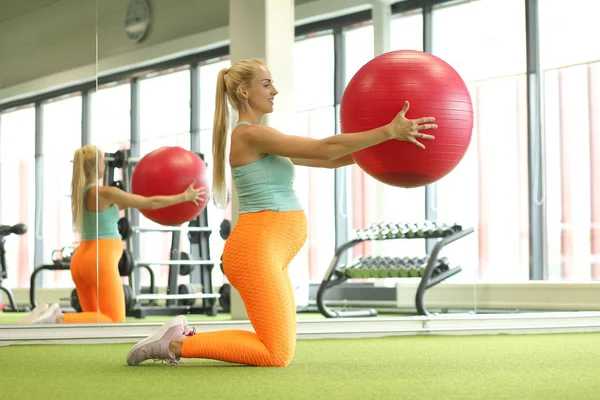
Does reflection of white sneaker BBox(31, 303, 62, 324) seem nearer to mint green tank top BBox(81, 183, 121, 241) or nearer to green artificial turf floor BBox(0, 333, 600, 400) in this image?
green artificial turf floor BBox(0, 333, 600, 400)

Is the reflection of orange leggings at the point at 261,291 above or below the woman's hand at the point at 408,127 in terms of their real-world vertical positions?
below

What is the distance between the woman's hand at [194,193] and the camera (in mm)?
4844

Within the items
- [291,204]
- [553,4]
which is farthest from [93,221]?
[553,4]

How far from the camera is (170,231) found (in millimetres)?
5387

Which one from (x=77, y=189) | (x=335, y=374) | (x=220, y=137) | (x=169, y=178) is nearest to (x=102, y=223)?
(x=77, y=189)

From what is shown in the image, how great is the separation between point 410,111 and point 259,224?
0.71 m

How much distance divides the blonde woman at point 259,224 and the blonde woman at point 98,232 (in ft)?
4.59

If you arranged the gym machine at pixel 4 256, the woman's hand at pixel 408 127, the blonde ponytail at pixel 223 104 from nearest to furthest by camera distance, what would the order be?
the woman's hand at pixel 408 127 < the blonde ponytail at pixel 223 104 < the gym machine at pixel 4 256

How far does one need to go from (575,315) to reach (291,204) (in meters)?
2.99

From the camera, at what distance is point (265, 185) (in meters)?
3.42

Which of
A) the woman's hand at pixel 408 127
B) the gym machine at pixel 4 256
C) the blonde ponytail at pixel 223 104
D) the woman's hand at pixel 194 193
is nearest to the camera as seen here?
the woman's hand at pixel 408 127

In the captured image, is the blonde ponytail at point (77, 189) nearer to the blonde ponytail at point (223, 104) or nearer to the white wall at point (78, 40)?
the white wall at point (78, 40)

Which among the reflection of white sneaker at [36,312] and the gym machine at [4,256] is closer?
the gym machine at [4,256]

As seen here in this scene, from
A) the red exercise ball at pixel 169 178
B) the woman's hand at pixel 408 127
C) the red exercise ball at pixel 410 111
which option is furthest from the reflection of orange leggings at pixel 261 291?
the red exercise ball at pixel 169 178
